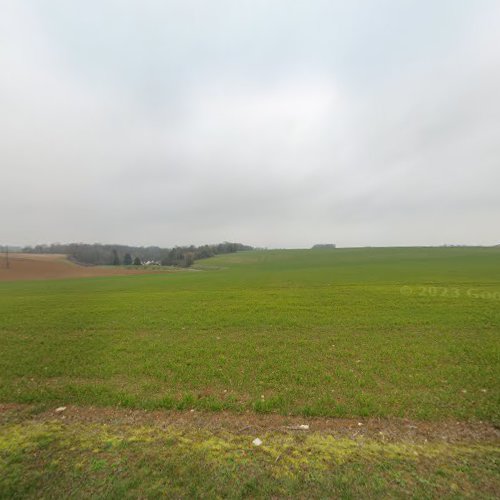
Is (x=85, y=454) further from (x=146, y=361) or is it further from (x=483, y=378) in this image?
(x=483, y=378)

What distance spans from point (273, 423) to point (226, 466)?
1.37m

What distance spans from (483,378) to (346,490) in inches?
219

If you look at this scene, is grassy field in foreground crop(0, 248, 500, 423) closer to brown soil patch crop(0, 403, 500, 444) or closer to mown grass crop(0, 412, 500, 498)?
brown soil patch crop(0, 403, 500, 444)

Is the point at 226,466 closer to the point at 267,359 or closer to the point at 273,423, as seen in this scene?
the point at 273,423

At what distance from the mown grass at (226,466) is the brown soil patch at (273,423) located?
16 cm

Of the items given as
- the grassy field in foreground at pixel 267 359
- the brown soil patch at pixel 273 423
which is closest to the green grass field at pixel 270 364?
the grassy field in foreground at pixel 267 359

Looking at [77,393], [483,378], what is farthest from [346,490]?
[77,393]

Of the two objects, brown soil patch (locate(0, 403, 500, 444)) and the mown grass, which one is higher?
the mown grass

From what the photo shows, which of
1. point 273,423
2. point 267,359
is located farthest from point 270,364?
point 273,423

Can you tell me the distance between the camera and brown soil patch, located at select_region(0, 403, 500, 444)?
4312mm

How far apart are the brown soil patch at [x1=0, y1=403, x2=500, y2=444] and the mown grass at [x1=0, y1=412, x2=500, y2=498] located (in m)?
0.16

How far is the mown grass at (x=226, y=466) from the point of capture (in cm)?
324

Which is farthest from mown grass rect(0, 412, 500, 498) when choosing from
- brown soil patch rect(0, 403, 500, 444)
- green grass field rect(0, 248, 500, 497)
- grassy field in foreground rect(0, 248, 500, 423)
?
grassy field in foreground rect(0, 248, 500, 423)

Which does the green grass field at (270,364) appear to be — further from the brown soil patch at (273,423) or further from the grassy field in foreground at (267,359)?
the brown soil patch at (273,423)
